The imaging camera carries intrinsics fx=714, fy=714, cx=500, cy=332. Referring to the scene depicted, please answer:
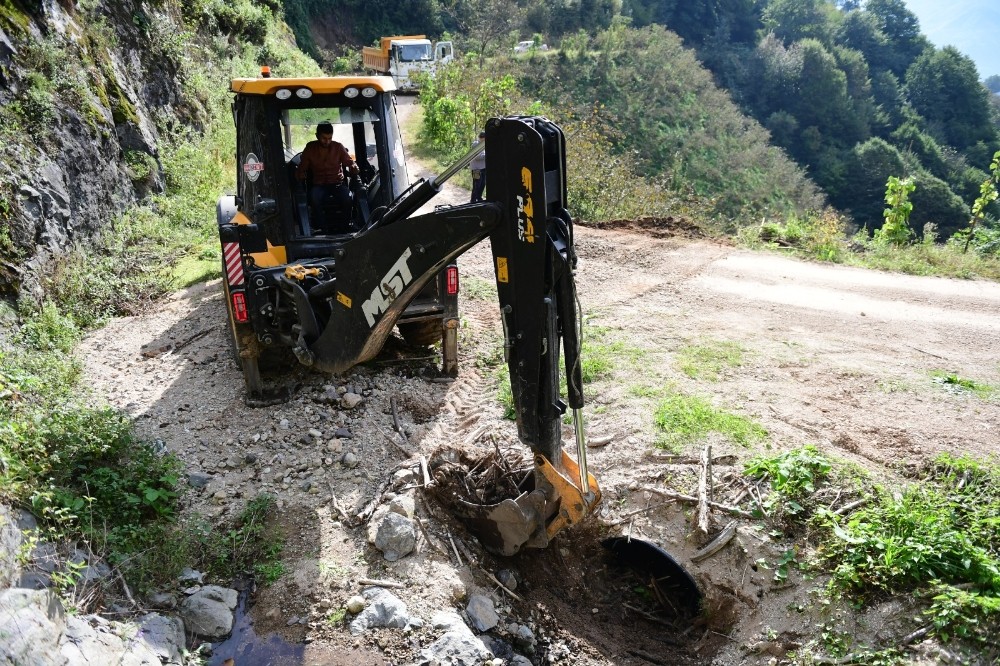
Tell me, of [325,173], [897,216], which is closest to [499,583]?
[325,173]

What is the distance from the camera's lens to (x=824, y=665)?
3852 millimetres

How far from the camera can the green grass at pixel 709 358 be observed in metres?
6.61

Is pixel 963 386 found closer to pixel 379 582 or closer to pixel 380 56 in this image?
pixel 379 582

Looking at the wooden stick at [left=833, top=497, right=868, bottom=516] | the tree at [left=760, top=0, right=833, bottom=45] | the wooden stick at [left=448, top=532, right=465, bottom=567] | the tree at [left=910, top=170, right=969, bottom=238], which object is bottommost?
the tree at [left=910, top=170, right=969, bottom=238]

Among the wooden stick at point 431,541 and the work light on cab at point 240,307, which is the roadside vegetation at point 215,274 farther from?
the work light on cab at point 240,307

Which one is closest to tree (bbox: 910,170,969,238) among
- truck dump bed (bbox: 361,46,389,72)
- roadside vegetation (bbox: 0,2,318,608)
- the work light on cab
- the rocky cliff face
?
truck dump bed (bbox: 361,46,389,72)

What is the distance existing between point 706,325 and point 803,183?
3053cm

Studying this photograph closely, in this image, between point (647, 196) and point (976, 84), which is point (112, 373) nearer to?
point (647, 196)

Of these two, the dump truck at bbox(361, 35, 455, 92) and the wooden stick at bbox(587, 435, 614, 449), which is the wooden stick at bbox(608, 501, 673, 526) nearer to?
the wooden stick at bbox(587, 435, 614, 449)

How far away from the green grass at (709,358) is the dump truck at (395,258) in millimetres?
2255

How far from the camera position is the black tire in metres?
6.91

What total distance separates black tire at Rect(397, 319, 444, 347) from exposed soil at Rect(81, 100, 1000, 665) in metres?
0.11

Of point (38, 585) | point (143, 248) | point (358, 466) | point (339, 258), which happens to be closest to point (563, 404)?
point (339, 258)

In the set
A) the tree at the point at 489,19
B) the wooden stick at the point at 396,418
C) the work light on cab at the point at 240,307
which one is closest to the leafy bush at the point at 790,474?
the wooden stick at the point at 396,418
